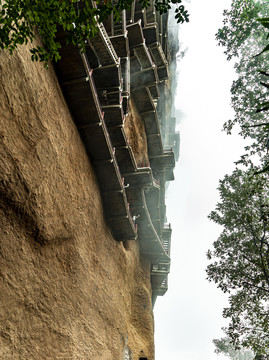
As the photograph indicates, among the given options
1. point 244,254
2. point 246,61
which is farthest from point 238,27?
point 244,254

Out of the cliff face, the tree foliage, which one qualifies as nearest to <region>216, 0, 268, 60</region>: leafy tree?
the tree foliage

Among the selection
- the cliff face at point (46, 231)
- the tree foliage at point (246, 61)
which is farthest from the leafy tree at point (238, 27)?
the cliff face at point (46, 231)

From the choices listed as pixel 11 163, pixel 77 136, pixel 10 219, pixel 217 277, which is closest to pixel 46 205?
pixel 10 219

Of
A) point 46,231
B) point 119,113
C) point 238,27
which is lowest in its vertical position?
point 46,231

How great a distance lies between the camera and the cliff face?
808 cm

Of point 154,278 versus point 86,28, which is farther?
point 154,278

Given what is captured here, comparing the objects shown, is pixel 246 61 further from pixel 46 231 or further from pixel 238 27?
pixel 46 231

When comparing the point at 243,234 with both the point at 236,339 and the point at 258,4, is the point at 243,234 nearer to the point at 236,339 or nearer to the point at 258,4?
the point at 236,339

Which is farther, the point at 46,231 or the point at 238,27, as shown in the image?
the point at 238,27

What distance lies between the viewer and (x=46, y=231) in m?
9.85

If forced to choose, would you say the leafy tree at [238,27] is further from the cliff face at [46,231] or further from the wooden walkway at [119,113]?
the cliff face at [46,231]

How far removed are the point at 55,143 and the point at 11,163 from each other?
7.32ft

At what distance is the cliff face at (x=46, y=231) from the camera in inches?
318

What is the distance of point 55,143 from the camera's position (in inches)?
392
